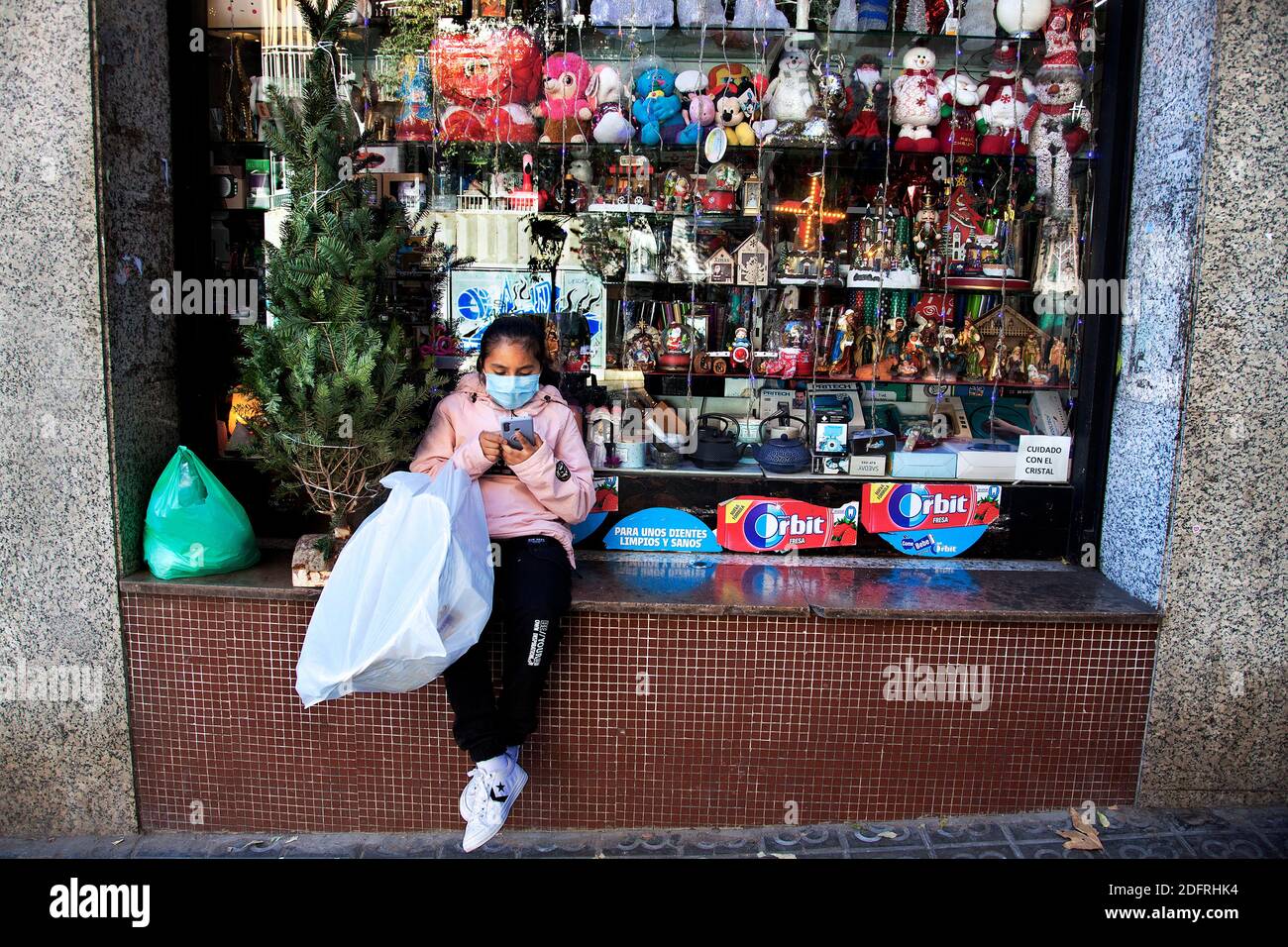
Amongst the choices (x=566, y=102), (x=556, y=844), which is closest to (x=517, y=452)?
(x=556, y=844)

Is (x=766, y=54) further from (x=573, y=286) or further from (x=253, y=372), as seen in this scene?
(x=253, y=372)

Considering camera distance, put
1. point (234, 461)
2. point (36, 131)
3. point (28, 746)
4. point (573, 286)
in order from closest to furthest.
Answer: point (36, 131), point (28, 746), point (234, 461), point (573, 286)

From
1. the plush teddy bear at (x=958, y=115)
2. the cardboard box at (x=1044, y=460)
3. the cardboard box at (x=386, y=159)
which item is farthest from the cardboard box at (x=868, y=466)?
the cardboard box at (x=386, y=159)

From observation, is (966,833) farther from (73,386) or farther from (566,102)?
(73,386)

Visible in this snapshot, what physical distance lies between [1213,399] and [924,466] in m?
1.07

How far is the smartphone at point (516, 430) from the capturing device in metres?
3.04

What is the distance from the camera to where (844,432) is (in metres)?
3.90

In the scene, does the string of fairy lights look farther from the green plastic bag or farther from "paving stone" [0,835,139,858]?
"paving stone" [0,835,139,858]

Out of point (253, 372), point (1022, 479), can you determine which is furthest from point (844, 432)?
point (253, 372)

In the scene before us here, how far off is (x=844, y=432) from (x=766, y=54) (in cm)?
165

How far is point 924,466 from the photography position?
12.7ft

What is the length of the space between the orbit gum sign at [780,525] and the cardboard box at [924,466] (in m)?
0.25

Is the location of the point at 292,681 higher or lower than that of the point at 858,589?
lower

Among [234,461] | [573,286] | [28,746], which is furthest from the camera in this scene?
[573,286]
